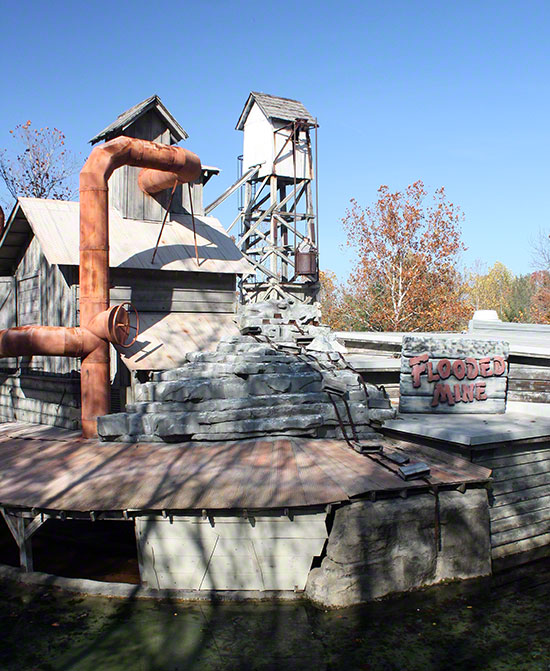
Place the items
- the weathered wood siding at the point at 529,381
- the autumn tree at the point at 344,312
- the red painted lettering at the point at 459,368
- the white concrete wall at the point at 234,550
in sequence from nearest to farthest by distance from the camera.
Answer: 1. the white concrete wall at the point at 234,550
2. the red painted lettering at the point at 459,368
3. the weathered wood siding at the point at 529,381
4. the autumn tree at the point at 344,312

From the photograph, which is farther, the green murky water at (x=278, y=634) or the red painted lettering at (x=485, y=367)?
the red painted lettering at (x=485, y=367)

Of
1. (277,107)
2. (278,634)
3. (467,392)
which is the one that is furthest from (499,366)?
(277,107)

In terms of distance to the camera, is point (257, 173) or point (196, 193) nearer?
point (196, 193)

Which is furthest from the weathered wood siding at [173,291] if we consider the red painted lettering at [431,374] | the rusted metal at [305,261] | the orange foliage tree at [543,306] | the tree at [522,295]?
the tree at [522,295]

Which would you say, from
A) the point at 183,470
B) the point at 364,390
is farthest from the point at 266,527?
the point at 364,390

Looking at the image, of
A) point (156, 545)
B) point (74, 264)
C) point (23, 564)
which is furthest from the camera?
point (74, 264)

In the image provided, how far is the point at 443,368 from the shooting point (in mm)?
13125

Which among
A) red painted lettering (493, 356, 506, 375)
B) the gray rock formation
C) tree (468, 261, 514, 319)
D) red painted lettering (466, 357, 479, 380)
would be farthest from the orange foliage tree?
the gray rock formation

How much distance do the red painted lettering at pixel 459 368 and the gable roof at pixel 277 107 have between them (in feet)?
47.7

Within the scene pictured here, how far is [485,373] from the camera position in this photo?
13.3m

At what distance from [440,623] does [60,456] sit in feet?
22.0

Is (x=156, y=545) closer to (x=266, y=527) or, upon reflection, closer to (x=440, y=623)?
(x=266, y=527)

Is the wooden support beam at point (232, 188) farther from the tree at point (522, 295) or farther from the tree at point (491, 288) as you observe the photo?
the tree at point (491, 288)

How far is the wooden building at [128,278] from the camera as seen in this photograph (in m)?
13.5
